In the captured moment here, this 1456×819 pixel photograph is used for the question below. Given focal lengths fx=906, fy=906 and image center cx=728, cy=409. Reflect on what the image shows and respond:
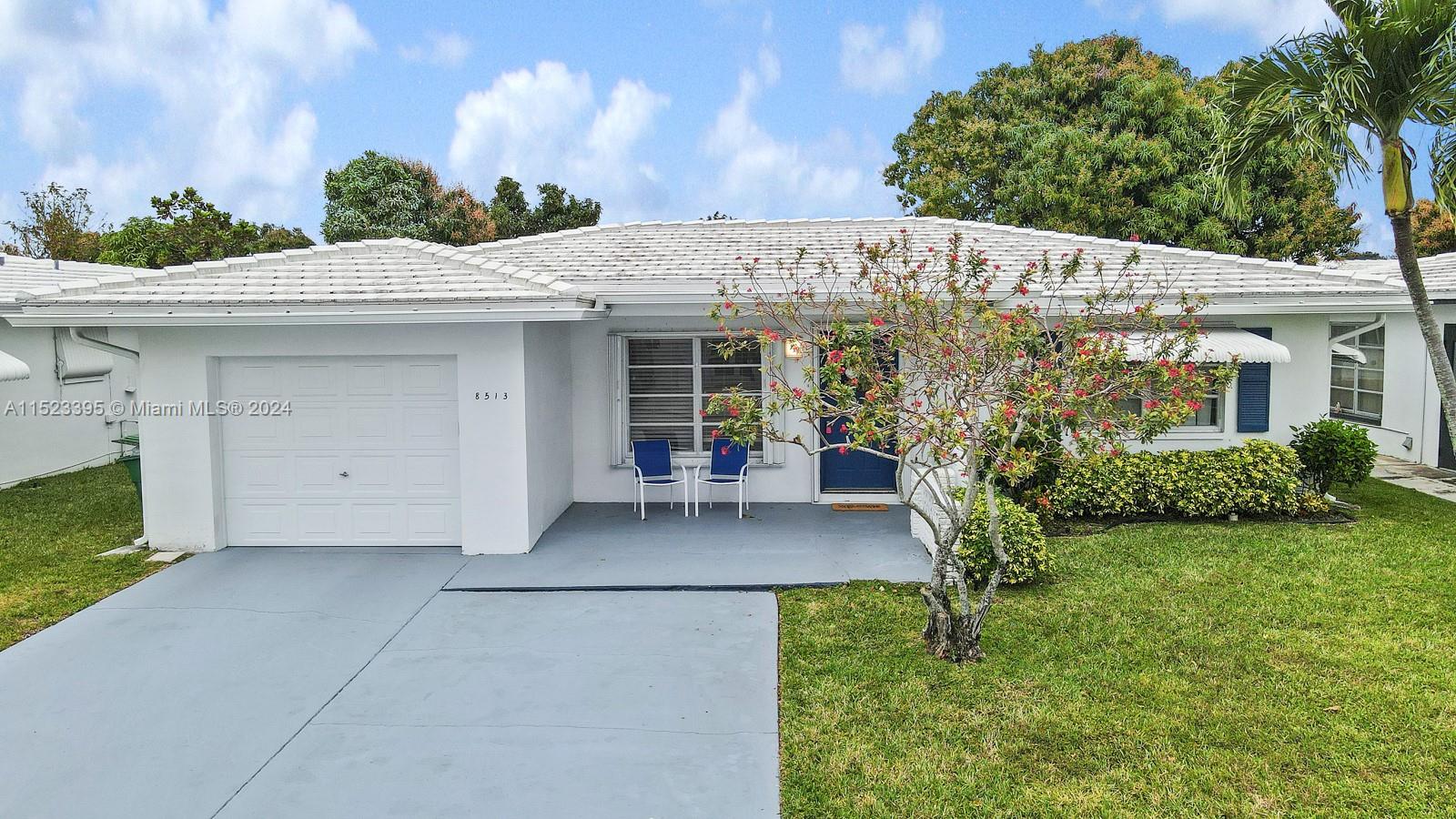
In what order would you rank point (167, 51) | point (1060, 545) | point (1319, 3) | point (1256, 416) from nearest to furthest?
point (1319, 3)
point (1060, 545)
point (1256, 416)
point (167, 51)

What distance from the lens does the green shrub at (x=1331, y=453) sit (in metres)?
12.7

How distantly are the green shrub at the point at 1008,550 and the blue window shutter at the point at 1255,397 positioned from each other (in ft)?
18.1

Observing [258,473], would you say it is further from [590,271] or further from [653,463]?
[653,463]

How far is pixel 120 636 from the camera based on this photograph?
854cm

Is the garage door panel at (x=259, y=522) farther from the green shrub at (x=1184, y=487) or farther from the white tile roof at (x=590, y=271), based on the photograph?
the green shrub at (x=1184, y=487)

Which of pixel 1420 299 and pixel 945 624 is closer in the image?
pixel 945 624

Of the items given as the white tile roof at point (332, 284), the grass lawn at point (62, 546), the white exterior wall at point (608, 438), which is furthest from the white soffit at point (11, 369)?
the white exterior wall at point (608, 438)

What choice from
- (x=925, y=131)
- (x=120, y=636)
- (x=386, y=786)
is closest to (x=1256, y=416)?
(x=386, y=786)

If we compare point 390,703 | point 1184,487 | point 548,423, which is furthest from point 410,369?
point 1184,487

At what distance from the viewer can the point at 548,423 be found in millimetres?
12203

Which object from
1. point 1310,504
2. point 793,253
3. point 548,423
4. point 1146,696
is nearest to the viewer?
point 1146,696

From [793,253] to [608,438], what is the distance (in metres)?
3.97

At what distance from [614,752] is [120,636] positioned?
5.49 meters

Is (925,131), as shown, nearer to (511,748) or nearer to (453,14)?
(453,14)
